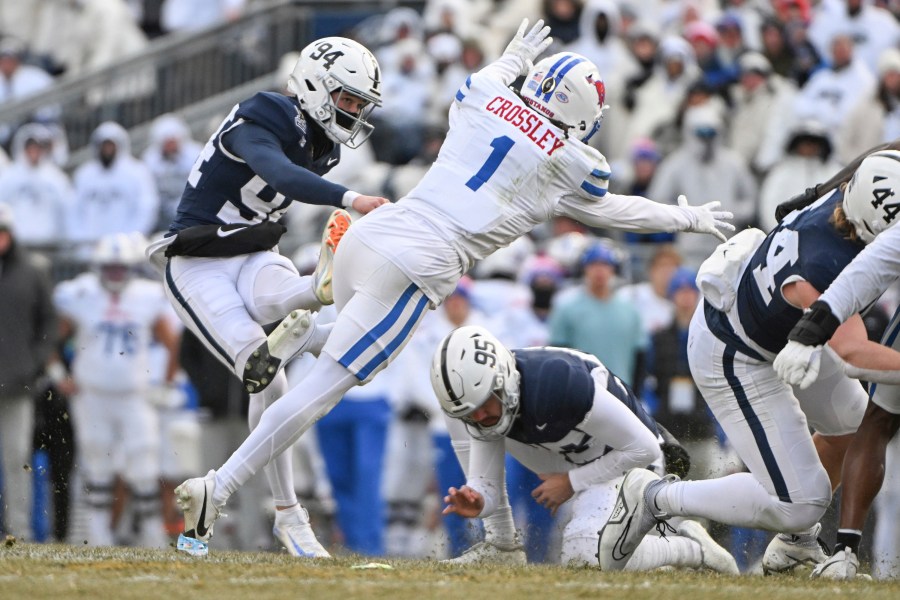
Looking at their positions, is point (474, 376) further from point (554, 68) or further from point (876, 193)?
point (876, 193)

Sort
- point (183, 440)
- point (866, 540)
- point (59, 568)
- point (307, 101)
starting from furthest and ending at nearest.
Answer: point (183, 440) → point (866, 540) → point (307, 101) → point (59, 568)

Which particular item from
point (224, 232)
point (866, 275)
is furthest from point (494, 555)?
point (866, 275)

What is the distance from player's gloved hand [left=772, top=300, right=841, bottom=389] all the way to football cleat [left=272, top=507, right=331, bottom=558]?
2663mm

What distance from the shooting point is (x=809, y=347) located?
20.5 feet

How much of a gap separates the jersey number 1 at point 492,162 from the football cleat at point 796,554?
201 centimetres

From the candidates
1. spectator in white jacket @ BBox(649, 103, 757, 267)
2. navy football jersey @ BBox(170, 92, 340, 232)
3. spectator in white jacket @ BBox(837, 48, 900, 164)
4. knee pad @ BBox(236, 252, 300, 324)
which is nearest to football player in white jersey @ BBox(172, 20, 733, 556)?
knee pad @ BBox(236, 252, 300, 324)

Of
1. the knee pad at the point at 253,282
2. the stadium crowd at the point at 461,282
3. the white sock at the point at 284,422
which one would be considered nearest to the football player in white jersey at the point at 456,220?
the white sock at the point at 284,422

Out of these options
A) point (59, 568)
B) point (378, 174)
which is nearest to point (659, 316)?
point (378, 174)

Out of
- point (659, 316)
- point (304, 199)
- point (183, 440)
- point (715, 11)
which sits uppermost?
point (715, 11)

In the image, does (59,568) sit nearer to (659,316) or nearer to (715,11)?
(659,316)

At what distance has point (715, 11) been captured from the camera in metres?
13.7

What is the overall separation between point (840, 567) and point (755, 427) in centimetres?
66

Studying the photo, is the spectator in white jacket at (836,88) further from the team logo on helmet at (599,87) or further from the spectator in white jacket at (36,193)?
the spectator in white jacket at (36,193)

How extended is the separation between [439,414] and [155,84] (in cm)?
641
